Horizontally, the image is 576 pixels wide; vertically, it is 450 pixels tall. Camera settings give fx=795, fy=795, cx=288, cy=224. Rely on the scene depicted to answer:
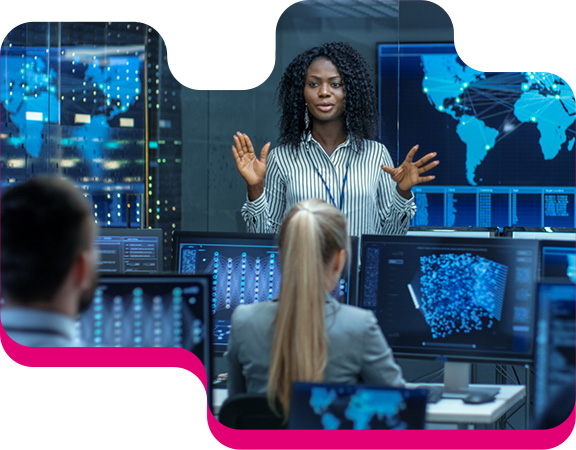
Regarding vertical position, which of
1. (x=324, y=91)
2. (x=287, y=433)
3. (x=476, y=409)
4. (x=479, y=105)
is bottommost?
(x=476, y=409)

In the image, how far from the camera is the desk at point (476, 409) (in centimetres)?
179

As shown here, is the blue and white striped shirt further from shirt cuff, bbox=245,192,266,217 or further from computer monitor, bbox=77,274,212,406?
computer monitor, bbox=77,274,212,406

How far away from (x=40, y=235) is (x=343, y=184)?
1269 millimetres

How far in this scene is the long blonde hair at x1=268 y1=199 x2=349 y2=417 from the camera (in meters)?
1.52

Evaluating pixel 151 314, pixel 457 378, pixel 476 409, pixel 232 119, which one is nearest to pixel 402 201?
pixel 457 378

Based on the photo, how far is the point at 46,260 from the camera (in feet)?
4.40

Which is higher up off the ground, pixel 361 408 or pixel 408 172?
pixel 408 172

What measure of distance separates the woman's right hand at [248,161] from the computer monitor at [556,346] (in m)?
0.90

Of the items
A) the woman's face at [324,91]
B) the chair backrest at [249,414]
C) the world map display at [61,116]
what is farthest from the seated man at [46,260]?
the woman's face at [324,91]

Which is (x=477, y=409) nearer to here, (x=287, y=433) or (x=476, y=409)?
(x=476, y=409)

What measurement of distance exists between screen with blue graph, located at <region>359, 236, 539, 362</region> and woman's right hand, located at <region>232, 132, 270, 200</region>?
0.35 m

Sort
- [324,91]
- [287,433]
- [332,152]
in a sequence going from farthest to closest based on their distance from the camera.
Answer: [332,152] < [324,91] < [287,433]

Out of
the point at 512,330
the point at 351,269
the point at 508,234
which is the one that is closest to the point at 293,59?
the point at 351,269

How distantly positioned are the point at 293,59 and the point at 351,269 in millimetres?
670
